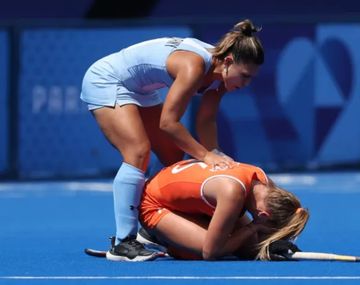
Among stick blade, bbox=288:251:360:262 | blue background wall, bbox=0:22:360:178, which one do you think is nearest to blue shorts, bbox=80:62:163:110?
stick blade, bbox=288:251:360:262

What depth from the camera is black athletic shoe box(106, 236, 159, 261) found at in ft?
26.0

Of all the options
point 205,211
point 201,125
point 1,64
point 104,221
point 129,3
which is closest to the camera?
point 205,211

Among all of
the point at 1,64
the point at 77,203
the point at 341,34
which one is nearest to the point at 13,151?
the point at 1,64

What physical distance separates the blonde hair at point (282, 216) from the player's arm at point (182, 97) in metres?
0.54

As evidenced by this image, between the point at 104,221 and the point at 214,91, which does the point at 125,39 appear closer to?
the point at 104,221

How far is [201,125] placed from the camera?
8547 mm

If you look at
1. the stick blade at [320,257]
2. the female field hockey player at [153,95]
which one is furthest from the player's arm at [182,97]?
the stick blade at [320,257]

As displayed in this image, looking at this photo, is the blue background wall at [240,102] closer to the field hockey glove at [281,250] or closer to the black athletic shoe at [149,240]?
the black athletic shoe at [149,240]

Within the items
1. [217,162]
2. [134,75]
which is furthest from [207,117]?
[217,162]

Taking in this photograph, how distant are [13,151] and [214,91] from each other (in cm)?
648

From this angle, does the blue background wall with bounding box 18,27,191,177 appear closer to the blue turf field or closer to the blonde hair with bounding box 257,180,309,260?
the blue turf field

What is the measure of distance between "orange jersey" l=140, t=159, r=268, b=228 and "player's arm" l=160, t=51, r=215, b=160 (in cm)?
15

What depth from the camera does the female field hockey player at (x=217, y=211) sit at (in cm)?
761

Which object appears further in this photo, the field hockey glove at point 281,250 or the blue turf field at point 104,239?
the field hockey glove at point 281,250
